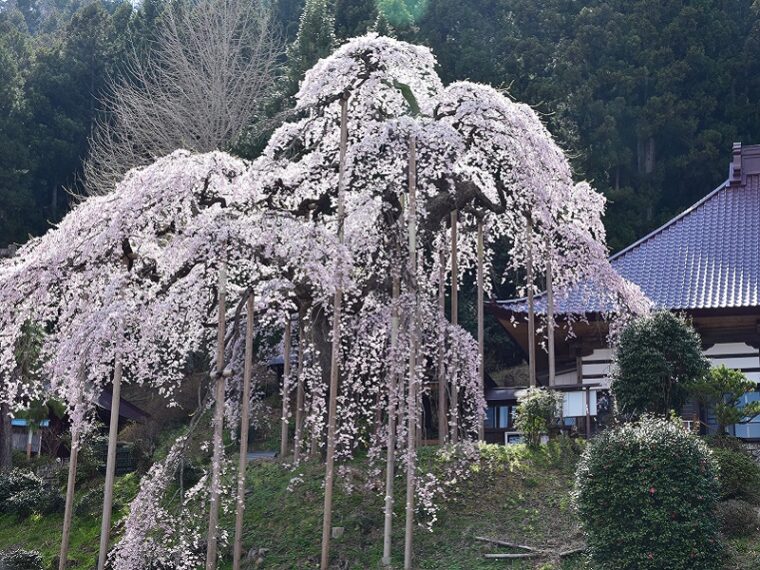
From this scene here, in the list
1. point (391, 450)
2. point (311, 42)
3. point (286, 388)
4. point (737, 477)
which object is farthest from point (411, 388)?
point (311, 42)

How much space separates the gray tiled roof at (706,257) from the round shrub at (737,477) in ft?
15.8

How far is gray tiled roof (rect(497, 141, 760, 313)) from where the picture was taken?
17.2m

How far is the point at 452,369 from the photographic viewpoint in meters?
13.8

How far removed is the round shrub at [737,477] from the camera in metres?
12.1

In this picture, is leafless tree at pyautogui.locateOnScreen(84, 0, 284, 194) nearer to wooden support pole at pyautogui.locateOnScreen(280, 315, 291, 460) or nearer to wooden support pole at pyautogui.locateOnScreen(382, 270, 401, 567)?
wooden support pole at pyautogui.locateOnScreen(280, 315, 291, 460)

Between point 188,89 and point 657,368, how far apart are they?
849 inches

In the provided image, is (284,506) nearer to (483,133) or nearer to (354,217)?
(354,217)

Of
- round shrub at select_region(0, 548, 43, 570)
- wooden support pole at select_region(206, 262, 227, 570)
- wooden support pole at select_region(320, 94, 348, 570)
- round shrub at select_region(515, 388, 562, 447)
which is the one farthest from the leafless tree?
wooden support pole at select_region(206, 262, 227, 570)

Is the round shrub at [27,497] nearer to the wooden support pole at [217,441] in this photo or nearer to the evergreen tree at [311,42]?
the wooden support pole at [217,441]

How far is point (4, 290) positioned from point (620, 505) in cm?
751

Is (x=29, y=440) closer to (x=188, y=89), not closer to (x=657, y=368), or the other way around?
(x=188, y=89)

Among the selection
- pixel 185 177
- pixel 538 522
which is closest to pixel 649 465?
pixel 538 522

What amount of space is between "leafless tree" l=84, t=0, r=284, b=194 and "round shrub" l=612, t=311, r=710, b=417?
17.3 metres

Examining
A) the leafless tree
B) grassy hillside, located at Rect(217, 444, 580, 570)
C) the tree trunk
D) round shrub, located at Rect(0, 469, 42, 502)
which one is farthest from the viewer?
the leafless tree
